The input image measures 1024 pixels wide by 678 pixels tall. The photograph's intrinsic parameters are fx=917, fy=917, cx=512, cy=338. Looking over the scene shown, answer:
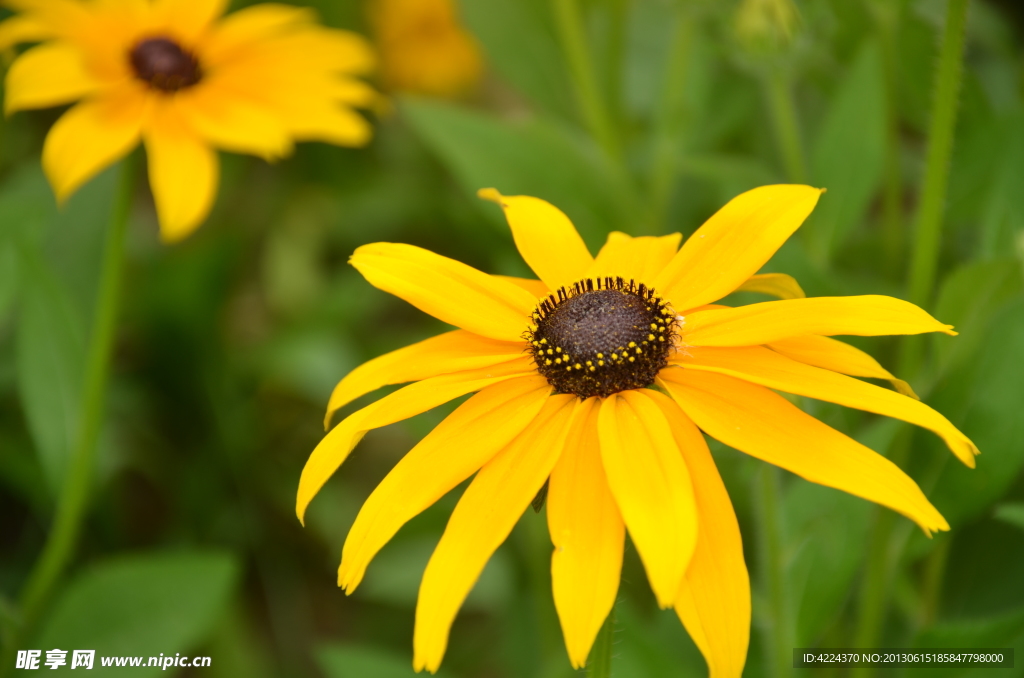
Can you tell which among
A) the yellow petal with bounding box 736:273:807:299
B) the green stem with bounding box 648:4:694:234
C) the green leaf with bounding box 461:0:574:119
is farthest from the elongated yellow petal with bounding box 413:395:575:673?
the green leaf with bounding box 461:0:574:119

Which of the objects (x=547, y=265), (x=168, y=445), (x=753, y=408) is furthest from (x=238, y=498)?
(x=753, y=408)

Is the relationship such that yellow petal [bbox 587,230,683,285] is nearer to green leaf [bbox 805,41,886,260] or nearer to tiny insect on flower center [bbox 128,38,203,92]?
green leaf [bbox 805,41,886,260]

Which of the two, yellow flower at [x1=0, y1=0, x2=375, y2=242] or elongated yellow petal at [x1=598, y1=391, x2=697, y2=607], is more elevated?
yellow flower at [x1=0, y1=0, x2=375, y2=242]

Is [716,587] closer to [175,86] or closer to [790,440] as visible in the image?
[790,440]

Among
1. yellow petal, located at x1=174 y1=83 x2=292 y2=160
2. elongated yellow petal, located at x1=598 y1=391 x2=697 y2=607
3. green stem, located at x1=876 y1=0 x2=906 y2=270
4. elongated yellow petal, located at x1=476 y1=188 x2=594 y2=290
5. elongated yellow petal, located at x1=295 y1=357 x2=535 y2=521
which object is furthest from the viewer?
green stem, located at x1=876 y1=0 x2=906 y2=270

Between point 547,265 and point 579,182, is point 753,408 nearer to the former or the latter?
point 547,265
